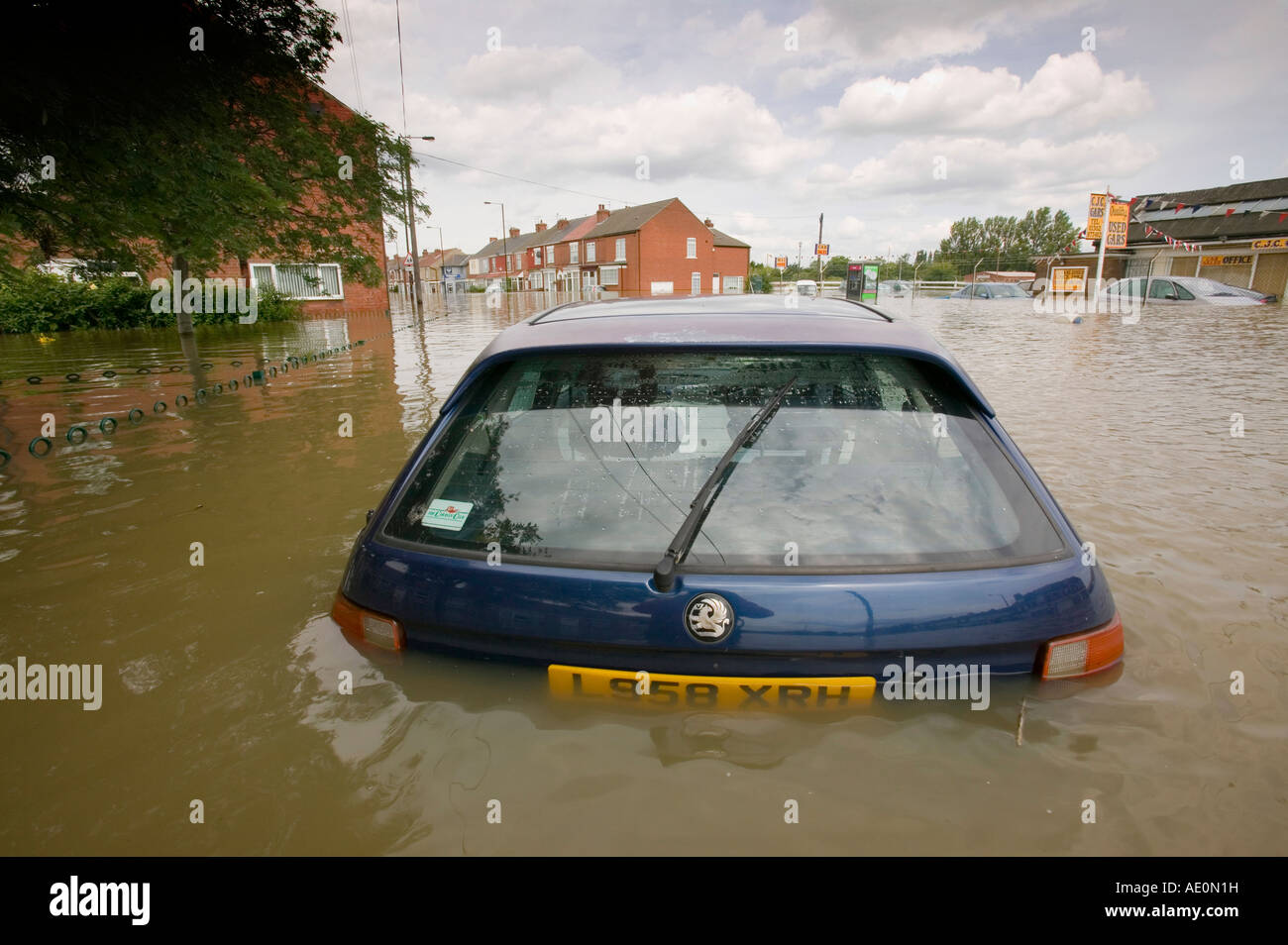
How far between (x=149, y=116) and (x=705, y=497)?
5997 mm

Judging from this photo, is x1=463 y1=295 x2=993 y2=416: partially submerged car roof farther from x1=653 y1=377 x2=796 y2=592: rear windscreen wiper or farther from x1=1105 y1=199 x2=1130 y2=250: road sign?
x1=1105 y1=199 x2=1130 y2=250: road sign

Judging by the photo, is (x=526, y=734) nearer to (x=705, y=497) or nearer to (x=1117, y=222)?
(x=705, y=497)

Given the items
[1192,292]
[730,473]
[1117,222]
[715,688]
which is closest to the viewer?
[715,688]

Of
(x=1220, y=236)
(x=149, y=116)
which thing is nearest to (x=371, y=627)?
(x=149, y=116)

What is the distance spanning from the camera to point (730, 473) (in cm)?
192

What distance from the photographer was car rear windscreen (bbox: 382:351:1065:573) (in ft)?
5.93

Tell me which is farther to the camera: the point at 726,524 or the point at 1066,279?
the point at 1066,279

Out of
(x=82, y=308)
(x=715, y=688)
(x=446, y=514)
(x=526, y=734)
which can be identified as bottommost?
(x=526, y=734)

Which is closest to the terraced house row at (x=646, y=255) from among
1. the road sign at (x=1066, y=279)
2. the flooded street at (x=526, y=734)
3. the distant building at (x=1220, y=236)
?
the road sign at (x=1066, y=279)

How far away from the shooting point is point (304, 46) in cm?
820

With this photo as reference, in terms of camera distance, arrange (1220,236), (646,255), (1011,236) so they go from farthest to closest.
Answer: (1011,236) < (646,255) < (1220,236)

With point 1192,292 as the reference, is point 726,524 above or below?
below

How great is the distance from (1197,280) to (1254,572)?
27.9m
